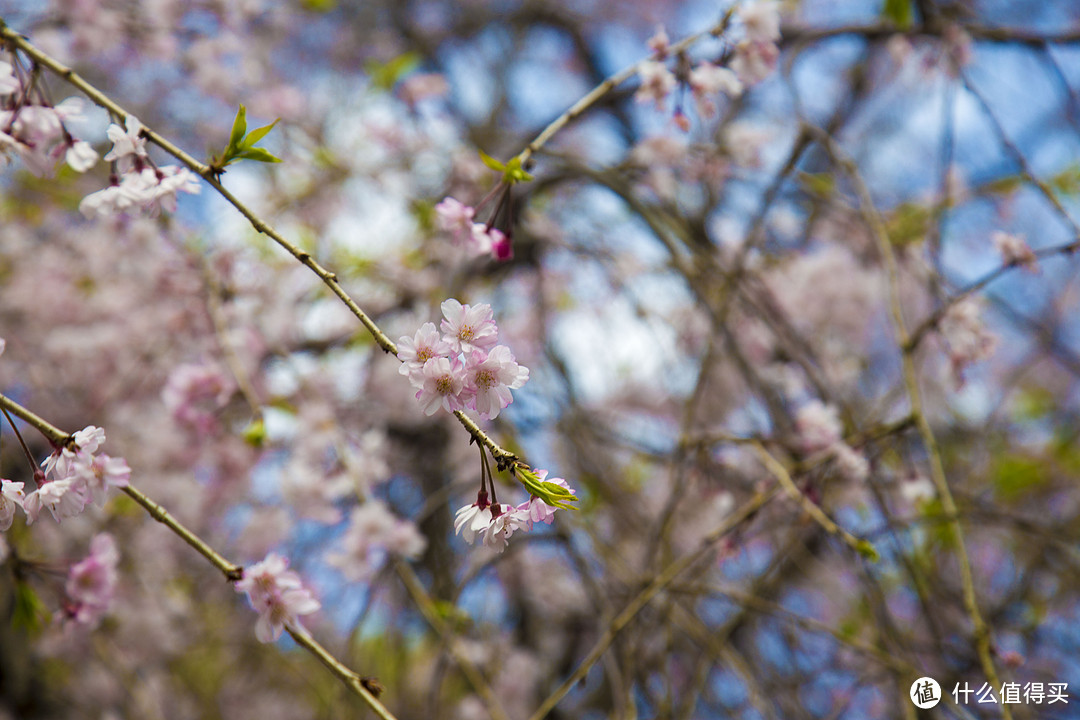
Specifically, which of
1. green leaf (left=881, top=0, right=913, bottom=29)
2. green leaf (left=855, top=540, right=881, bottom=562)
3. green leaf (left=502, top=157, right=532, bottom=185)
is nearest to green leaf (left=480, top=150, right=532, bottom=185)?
green leaf (left=502, top=157, right=532, bottom=185)

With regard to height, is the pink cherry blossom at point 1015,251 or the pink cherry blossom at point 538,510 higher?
the pink cherry blossom at point 1015,251

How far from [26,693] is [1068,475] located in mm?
4211

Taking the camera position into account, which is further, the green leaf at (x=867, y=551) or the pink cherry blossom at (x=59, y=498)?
the green leaf at (x=867, y=551)

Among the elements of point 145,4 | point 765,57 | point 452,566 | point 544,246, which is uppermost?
point 145,4

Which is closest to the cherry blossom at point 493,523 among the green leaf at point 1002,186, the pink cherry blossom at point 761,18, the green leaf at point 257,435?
the green leaf at point 257,435

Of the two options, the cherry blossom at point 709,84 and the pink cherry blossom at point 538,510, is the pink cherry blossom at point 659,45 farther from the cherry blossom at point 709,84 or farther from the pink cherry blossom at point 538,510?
the pink cherry blossom at point 538,510

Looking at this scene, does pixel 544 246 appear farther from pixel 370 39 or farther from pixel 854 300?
pixel 370 39

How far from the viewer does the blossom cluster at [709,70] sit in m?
1.35

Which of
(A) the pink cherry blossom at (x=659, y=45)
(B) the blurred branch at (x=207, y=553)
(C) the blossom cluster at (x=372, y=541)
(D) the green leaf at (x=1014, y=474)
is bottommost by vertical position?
(B) the blurred branch at (x=207, y=553)

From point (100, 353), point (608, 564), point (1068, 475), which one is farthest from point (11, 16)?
point (1068, 475)

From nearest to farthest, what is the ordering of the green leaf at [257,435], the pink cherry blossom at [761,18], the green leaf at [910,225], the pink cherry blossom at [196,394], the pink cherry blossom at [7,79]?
the pink cherry blossom at [7,79]
the pink cherry blossom at [761,18]
the green leaf at [257,435]
the pink cherry blossom at [196,394]
the green leaf at [910,225]

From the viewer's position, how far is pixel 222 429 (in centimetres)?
224

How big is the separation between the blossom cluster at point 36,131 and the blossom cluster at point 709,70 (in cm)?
93

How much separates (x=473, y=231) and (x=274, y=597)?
625 millimetres
